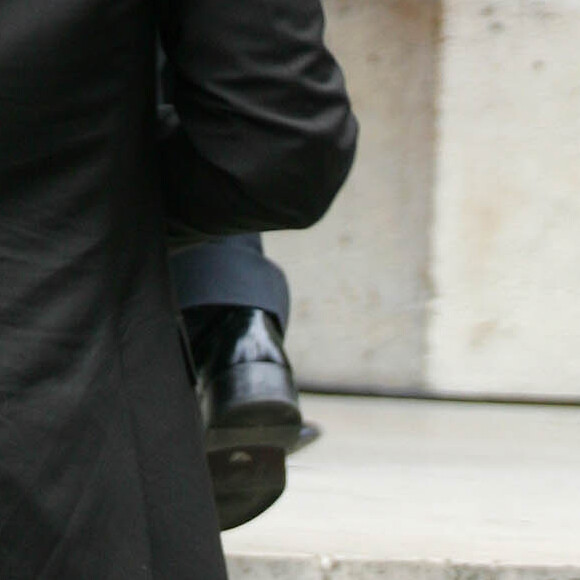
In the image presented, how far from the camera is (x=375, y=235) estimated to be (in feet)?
13.0

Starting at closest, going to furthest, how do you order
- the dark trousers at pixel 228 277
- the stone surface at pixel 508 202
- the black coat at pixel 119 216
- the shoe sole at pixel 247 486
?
the black coat at pixel 119 216 → the shoe sole at pixel 247 486 → the dark trousers at pixel 228 277 → the stone surface at pixel 508 202

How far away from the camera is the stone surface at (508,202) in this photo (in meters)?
3.83

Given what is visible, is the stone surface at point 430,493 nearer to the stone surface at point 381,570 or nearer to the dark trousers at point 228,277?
the stone surface at point 381,570

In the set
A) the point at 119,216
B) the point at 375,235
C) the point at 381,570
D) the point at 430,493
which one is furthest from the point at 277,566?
the point at 375,235

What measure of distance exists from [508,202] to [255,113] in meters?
2.47

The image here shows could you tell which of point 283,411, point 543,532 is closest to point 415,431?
point 543,532

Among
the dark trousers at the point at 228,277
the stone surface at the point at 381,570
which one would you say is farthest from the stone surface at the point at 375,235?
the dark trousers at the point at 228,277

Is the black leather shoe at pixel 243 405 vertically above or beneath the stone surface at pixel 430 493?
above

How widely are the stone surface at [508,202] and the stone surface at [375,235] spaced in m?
0.05

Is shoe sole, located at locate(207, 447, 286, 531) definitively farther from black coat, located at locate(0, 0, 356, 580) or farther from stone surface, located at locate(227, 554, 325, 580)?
stone surface, located at locate(227, 554, 325, 580)

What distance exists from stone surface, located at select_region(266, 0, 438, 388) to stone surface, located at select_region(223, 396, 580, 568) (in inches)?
4.7

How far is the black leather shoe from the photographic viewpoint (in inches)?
79.4

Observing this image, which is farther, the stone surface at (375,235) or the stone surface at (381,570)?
the stone surface at (375,235)

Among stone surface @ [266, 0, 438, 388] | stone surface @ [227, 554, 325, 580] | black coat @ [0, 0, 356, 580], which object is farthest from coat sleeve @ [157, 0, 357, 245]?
stone surface @ [266, 0, 438, 388]
